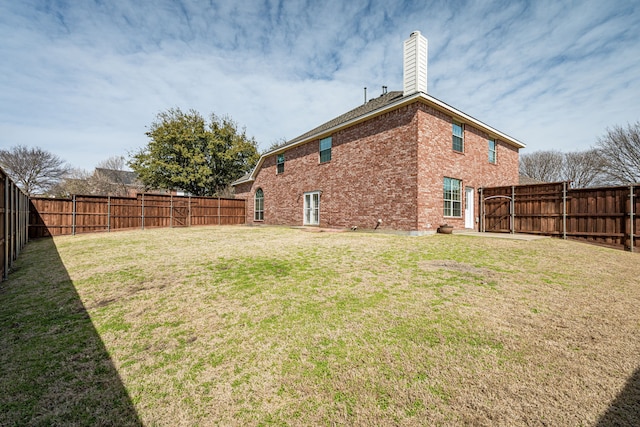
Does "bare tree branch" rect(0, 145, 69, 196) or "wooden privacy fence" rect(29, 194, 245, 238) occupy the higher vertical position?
"bare tree branch" rect(0, 145, 69, 196)

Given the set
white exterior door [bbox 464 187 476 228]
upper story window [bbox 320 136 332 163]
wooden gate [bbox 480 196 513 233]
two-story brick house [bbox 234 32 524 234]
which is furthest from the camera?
upper story window [bbox 320 136 332 163]

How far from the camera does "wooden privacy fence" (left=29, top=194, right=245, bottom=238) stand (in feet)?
49.7

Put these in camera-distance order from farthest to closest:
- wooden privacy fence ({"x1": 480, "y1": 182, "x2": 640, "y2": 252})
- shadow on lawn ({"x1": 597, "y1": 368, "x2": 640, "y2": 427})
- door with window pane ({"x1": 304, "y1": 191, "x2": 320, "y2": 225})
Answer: door with window pane ({"x1": 304, "y1": 191, "x2": 320, "y2": 225}), wooden privacy fence ({"x1": 480, "y1": 182, "x2": 640, "y2": 252}), shadow on lawn ({"x1": 597, "y1": 368, "x2": 640, "y2": 427})

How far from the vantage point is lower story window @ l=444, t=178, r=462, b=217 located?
12422 mm

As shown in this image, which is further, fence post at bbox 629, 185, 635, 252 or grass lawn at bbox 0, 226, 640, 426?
fence post at bbox 629, 185, 635, 252

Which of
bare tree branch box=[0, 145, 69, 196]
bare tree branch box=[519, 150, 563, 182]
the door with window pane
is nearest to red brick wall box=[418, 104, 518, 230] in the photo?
the door with window pane

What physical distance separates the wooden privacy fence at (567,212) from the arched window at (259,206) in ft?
49.9

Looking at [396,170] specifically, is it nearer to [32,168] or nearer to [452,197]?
[452,197]

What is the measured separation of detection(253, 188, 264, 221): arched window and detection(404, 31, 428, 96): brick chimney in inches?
539

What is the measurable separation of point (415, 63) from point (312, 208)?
924cm

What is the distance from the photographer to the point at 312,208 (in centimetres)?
1658

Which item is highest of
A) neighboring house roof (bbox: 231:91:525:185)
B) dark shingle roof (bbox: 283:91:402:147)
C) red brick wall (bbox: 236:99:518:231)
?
dark shingle roof (bbox: 283:91:402:147)

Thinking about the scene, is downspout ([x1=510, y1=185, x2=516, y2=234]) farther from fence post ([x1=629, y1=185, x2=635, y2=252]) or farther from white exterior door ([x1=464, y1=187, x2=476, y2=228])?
fence post ([x1=629, y1=185, x2=635, y2=252])

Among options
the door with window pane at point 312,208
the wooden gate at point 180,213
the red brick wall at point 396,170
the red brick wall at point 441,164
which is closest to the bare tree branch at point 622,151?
the red brick wall at point 396,170
